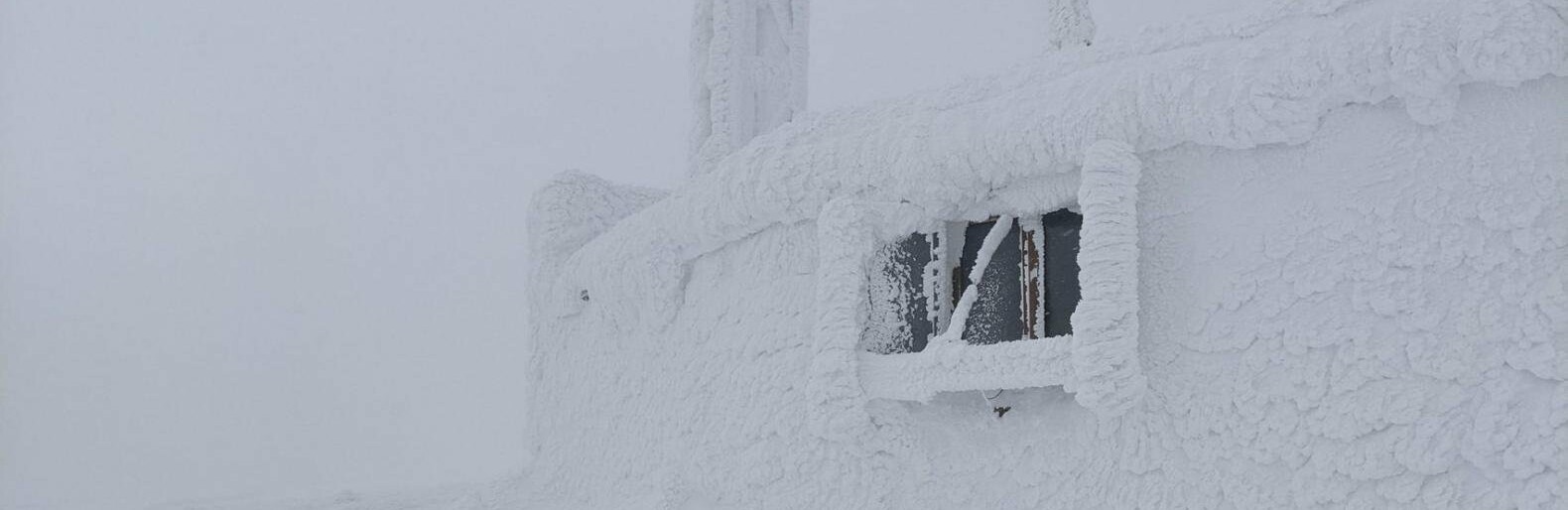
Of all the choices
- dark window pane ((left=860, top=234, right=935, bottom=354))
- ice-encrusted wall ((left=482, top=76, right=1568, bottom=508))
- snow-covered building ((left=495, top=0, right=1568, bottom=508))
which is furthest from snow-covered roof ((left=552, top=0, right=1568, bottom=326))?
dark window pane ((left=860, top=234, right=935, bottom=354))

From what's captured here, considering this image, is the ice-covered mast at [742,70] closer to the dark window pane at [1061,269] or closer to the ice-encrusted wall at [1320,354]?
the ice-encrusted wall at [1320,354]

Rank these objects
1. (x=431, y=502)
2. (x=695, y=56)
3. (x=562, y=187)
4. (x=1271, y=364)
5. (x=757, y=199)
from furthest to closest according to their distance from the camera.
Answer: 1. (x=431, y=502)
2. (x=695, y=56)
3. (x=562, y=187)
4. (x=757, y=199)
5. (x=1271, y=364)

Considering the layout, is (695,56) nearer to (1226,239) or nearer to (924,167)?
(924,167)

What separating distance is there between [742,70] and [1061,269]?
522 cm

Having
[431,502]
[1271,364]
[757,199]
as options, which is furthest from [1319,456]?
[431,502]

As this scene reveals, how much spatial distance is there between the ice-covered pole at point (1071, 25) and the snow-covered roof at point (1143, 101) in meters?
1.97

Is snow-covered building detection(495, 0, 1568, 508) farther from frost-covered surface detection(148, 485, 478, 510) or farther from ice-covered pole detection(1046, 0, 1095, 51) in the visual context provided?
frost-covered surface detection(148, 485, 478, 510)

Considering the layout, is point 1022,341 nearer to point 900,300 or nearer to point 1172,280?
point 1172,280

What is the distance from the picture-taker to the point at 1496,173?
3572mm

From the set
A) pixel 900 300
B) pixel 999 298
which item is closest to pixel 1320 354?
pixel 999 298

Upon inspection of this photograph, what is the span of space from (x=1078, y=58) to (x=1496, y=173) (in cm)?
175

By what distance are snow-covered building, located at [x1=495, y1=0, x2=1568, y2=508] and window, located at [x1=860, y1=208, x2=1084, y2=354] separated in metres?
0.01

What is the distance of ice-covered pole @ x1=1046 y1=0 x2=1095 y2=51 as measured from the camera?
7.28m

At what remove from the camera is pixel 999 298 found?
493 cm
